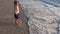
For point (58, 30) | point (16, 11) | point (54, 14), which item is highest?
point (16, 11)

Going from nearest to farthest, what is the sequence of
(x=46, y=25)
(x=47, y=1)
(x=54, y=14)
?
(x=46, y=25) → (x=54, y=14) → (x=47, y=1)

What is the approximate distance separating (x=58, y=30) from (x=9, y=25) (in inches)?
20.3

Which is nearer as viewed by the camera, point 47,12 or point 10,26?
point 10,26

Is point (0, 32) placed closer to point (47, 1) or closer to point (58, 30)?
point (58, 30)

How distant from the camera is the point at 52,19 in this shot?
1.20 meters

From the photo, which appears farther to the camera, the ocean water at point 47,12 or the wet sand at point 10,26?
the ocean water at point 47,12

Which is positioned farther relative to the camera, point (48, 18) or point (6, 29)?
point (48, 18)

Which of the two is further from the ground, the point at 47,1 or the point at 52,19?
the point at 47,1

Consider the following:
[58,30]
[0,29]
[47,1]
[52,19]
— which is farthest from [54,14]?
[0,29]

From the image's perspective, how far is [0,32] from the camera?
747 millimetres

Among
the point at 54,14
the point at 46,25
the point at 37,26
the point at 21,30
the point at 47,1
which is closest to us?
the point at 21,30

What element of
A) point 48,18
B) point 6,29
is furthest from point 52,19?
point 6,29

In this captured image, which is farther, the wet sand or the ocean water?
the ocean water

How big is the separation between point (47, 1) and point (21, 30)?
3.58 feet
